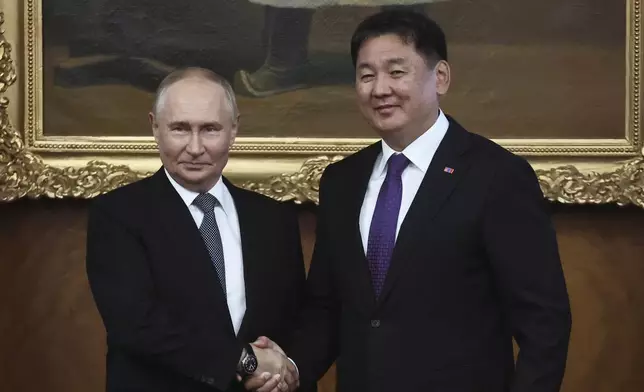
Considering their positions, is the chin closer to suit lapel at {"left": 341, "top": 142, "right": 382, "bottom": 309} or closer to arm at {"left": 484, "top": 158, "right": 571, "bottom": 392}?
suit lapel at {"left": 341, "top": 142, "right": 382, "bottom": 309}

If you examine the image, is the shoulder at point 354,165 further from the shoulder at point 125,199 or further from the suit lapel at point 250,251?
the shoulder at point 125,199

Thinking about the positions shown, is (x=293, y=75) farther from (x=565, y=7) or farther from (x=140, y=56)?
(x=565, y=7)

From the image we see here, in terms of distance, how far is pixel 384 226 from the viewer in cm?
280

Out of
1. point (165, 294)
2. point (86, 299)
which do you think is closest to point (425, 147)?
point (165, 294)

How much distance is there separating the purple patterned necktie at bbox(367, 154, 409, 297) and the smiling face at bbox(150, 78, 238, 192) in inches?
19.0

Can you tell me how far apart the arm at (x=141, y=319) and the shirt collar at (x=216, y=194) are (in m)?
0.19

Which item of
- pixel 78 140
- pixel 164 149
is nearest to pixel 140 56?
pixel 78 140

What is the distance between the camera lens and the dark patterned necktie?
2.87 metres

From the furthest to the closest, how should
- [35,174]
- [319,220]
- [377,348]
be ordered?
[35,174]
[319,220]
[377,348]

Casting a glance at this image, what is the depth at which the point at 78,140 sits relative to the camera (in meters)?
4.04

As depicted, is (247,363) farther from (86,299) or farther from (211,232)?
(86,299)

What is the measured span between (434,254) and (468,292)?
141 mm

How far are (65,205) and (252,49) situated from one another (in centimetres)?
99

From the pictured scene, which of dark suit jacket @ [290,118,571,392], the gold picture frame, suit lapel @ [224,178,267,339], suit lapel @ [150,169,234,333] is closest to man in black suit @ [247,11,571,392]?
dark suit jacket @ [290,118,571,392]
